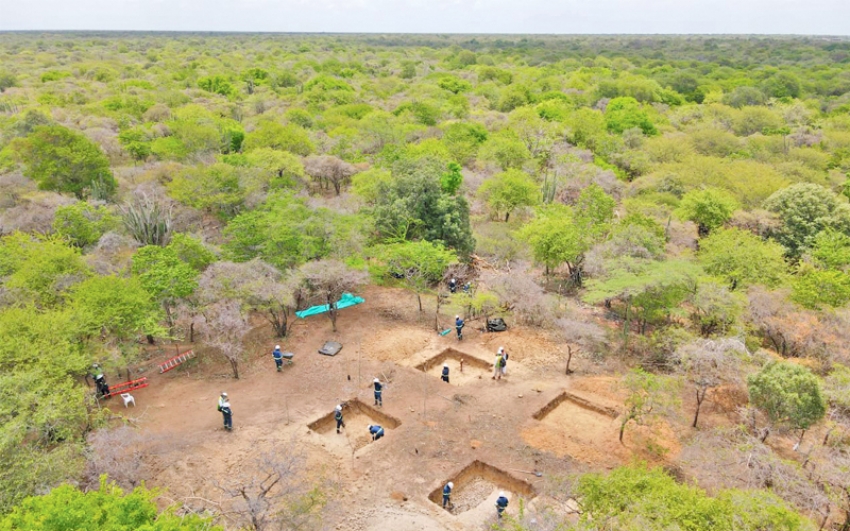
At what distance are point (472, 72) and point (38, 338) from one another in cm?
9832

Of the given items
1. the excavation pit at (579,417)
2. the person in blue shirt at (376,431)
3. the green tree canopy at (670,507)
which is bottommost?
the excavation pit at (579,417)

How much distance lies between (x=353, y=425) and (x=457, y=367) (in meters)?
5.59

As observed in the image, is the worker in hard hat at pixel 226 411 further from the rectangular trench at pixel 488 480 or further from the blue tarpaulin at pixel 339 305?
the blue tarpaulin at pixel 339 305

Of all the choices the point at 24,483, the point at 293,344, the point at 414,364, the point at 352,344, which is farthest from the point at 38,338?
the point at 414,364

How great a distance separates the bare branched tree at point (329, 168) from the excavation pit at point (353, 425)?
2316cm

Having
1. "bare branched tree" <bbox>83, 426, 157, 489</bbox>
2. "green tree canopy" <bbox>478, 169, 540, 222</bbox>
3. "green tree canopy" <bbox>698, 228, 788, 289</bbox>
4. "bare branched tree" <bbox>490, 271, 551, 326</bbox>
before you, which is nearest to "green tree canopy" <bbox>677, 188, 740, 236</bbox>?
"green tree canopy" <bbox>698, 228, 788, 289</bbox>

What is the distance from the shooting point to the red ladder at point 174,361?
21.7 metres

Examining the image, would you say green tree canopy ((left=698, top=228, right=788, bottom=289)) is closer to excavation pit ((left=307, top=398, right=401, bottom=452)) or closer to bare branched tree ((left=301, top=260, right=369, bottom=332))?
bare branched tree ((left=301, top=260, right=369, bottom=332))

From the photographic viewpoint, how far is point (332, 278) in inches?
951

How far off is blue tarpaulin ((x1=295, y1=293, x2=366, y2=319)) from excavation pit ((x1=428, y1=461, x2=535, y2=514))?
11.9m

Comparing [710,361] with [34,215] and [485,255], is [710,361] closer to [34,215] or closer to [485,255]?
[485,255]

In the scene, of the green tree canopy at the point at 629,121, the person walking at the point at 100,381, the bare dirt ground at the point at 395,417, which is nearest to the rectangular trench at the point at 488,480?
the bare dirt ground at the point at 395,417

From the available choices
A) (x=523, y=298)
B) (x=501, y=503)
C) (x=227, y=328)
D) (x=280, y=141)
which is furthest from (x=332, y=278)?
(x=280, y=141)

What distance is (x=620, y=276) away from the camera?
920 inches
